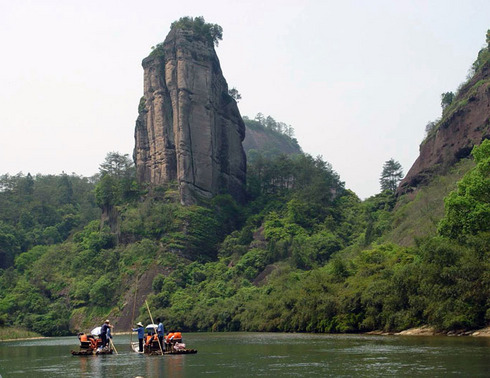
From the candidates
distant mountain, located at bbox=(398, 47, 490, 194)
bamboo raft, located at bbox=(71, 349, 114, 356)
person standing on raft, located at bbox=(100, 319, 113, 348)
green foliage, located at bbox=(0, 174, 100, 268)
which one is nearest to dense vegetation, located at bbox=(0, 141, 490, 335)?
green foliage, located at bbox=(0, 174, 100, 268)

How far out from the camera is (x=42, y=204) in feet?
511

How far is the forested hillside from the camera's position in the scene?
53350 millimetres

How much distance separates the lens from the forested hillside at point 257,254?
5335 cm

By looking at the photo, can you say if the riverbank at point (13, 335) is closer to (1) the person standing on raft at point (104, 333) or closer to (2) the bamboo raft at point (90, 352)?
(2) the bamboo raft at point (90, 352)

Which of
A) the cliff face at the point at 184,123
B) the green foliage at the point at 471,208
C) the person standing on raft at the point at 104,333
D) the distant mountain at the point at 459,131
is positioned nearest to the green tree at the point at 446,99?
the distant mountain at the point at 459,131

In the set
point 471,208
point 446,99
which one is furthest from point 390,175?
point 471,208

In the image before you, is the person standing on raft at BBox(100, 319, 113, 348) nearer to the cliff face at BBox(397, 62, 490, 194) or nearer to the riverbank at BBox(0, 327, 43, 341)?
the riverbank at BBox(0, 327, 43, 341)

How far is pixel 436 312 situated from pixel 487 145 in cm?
1831

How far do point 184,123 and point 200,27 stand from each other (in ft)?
68.0

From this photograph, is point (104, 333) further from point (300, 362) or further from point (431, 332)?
point (431, 332)

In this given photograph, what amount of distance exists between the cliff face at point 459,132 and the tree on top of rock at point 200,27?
48628 millimetres

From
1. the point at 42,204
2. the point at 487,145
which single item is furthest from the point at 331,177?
the point at 487,145

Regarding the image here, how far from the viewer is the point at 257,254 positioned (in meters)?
112

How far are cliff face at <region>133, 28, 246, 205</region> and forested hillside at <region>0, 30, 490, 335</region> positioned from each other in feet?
11.0
